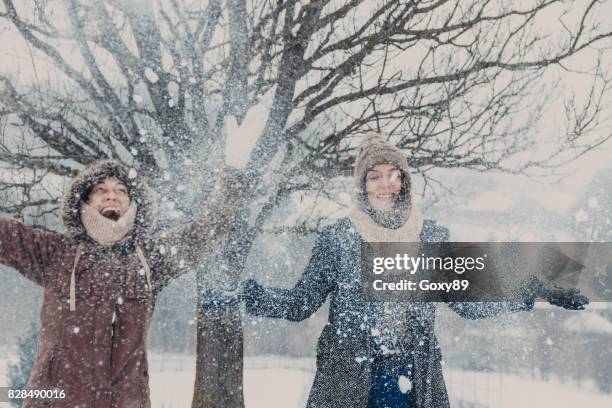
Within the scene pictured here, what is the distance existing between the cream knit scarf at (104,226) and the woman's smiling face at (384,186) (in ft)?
3.91

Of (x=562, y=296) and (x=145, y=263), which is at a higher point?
(x=145, y=263)

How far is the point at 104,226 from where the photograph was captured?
7.83 ft

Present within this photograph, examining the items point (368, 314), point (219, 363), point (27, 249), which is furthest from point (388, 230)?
point (219, 363)

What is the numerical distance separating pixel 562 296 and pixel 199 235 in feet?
5.52

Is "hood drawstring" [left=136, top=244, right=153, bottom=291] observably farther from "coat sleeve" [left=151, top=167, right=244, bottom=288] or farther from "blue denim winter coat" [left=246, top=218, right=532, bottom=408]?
"blue denim winter coat" [left=246, top=218, right=532, bottom=408]

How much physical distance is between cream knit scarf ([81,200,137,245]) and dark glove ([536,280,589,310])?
188cm

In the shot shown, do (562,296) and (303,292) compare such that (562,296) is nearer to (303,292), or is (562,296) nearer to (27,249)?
(303,292)

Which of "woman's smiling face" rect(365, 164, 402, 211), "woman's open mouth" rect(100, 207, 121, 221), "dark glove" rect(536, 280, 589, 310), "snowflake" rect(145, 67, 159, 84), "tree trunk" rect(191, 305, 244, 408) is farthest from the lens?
"snowflake" rect(145, 67, 159, 84)

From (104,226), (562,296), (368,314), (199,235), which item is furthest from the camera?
(199,235)

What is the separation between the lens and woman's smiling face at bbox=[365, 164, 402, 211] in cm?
225

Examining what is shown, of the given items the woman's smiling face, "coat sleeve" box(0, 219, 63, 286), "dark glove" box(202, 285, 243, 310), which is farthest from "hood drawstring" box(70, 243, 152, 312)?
the woman's smiling face

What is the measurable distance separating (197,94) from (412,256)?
279cm

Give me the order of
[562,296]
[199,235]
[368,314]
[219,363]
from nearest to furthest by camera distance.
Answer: [562,296]
[368,314]
[199,235]
[219,363]

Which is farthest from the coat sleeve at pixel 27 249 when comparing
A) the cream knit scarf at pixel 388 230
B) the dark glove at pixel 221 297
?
the cream knit scarf at pixel 388 230
